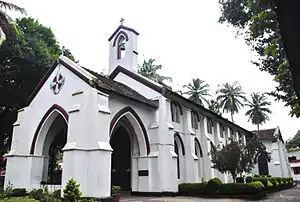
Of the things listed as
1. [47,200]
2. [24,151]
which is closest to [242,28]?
[47,200]

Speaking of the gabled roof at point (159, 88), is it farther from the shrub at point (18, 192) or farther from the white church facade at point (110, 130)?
the shrub at point (18, 192)

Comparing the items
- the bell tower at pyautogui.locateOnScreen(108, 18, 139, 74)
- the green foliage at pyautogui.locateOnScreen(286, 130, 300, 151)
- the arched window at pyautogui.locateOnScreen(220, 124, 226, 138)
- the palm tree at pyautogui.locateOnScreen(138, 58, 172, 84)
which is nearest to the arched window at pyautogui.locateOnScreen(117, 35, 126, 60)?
the bell tower at pyautogui.locateOnScreen(108, 18, 139, 74)

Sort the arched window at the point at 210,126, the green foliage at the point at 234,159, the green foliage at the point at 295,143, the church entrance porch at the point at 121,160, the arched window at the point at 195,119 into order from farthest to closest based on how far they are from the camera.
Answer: the green foliage at the point at 295,143
the arched window at the point at 210,126
the arched window at the point at 195,119
the church entrance porch at the point at 121,160
the green foliage at the point at 234,159

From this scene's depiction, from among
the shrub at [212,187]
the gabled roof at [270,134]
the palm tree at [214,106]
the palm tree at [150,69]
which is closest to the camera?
the shrub at [212,187]

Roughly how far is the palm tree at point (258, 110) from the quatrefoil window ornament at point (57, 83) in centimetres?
4454

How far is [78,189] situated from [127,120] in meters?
6.95

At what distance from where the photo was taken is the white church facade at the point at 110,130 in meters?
13.7

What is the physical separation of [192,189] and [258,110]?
39.7 meters

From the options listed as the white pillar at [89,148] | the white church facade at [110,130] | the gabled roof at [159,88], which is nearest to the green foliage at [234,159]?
the white church facade at [110,130]

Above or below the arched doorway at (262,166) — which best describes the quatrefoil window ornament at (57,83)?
above

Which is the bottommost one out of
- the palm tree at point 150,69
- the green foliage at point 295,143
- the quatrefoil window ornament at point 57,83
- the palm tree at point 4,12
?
the quatrefoil window ornament at point 57,83

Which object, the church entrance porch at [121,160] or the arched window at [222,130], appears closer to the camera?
the church entrance porch at [121,160]

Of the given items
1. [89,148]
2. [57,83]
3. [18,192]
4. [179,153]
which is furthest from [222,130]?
[18,192]

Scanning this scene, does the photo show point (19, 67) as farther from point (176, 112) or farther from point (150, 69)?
point (150, 69)
